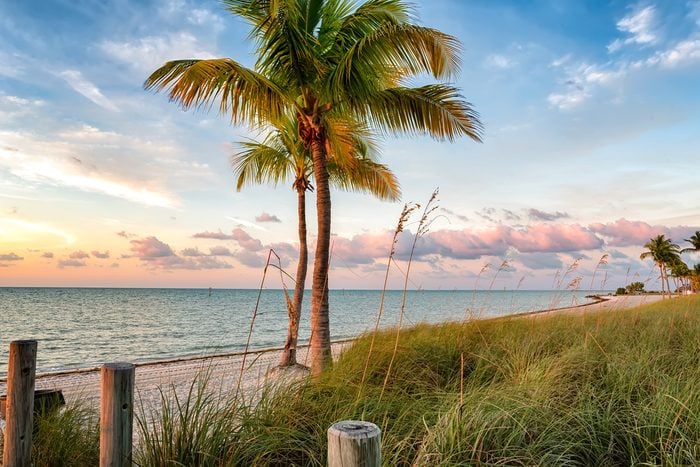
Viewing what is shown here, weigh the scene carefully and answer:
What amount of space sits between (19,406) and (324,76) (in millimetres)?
6384

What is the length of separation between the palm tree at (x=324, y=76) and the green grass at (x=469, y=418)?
3.45 m

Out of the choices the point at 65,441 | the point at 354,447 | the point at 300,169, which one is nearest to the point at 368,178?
the point at 300,169

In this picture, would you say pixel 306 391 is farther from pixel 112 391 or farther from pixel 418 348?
pixel 418 348

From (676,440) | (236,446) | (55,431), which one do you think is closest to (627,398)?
(676,440)

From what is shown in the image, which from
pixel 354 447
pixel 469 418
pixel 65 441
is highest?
pixel 354 447

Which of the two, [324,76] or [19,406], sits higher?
[324,76]

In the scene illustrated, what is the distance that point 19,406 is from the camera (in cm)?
369

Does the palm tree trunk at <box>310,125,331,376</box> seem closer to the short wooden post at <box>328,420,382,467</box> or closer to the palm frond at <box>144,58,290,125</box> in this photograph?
the palm frond at <box>144,58,290,125</box>

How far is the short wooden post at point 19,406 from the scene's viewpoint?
11.8ft

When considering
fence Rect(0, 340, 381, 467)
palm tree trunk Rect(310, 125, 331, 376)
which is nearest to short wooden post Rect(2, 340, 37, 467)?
fence Rect(0, 340, 381, 467)

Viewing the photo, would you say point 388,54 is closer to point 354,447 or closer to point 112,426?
point 112,426

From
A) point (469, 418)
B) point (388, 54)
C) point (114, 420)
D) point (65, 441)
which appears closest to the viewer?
point (114, 420)

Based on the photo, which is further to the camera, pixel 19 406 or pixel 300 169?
pixel 300 169

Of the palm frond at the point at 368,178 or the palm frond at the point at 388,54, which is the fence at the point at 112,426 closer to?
the palm frond at the point at 388,54
